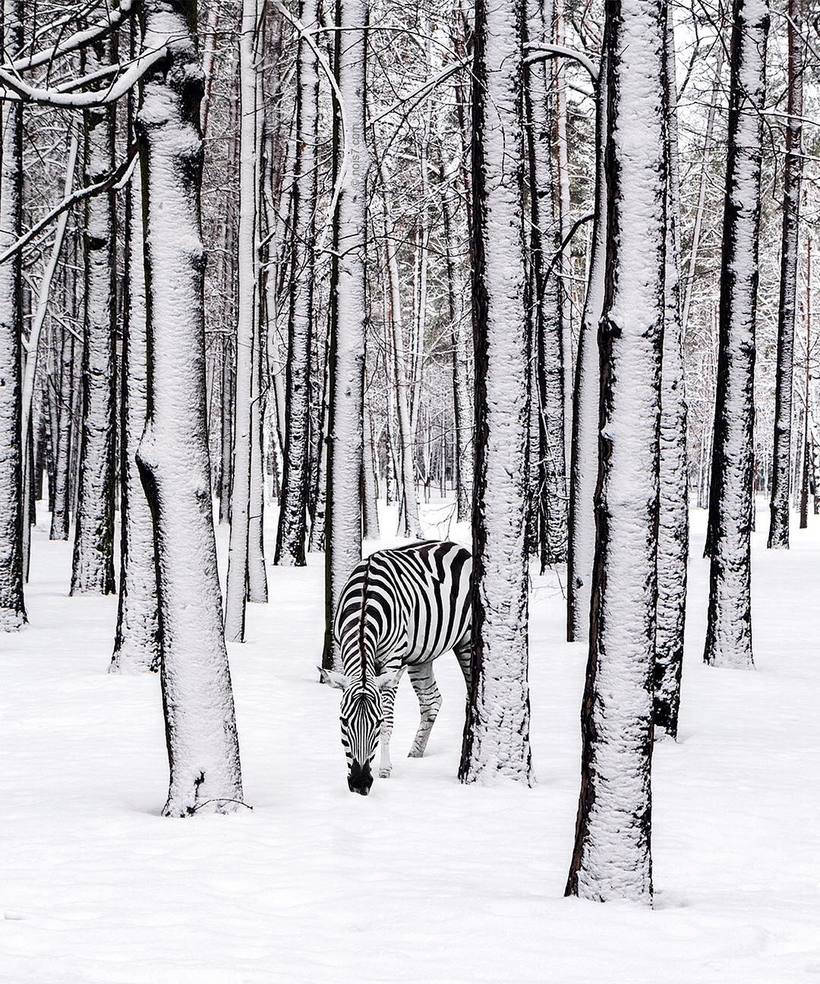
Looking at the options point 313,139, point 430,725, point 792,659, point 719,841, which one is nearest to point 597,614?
point 719,841

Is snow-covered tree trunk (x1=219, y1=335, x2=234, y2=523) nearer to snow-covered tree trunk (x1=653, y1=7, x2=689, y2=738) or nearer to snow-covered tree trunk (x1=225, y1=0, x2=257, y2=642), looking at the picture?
snow-covered tree trunk (x1=225, y1=0, x2=257, y2=642)

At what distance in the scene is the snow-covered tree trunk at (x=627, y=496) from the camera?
16.6 feet

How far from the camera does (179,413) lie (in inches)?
252

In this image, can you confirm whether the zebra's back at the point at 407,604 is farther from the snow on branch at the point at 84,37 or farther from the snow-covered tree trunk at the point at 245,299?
the snow-covered tree trunk at the point at 245,299

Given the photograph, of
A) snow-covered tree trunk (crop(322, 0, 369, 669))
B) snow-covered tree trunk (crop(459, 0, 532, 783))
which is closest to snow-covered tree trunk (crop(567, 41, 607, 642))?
snow-covered tree trunk (crop(459, 0, 532, 783))

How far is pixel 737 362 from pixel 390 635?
5983 mm

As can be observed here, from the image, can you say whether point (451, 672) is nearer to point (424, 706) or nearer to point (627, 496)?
point (424, 706)

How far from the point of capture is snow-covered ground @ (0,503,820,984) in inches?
172

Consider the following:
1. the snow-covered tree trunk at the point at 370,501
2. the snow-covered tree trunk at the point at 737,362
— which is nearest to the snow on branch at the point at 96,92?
the snow-covered tree trunk at the point at 737,362

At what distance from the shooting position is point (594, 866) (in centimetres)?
516

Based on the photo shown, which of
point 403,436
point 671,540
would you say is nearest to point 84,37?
point 671,540

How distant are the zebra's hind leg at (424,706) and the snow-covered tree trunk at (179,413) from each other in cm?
269

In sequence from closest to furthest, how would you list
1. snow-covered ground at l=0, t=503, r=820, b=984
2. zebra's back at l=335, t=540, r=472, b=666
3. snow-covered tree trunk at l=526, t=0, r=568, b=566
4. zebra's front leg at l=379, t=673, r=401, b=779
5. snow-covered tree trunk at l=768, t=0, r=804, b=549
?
snow-covered ground at l=0, t=503, r=820, b=984
zebra's front leg at l=379, t=673, r=401, b=779
zebra's back at l=335, t=540, r=472, b=666
snow-covered tree trunk at l=526, t=0, r=568, b=566
snow-covered tree trunk at l=768, t=0, r=804, b=549

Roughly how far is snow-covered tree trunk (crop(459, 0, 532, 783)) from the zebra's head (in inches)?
28.0
